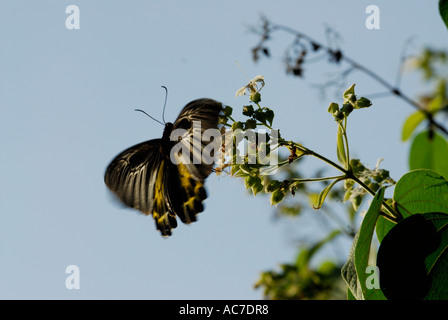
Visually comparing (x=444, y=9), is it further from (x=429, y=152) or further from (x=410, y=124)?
(x=410, y=124)

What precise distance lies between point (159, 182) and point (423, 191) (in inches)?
65.5

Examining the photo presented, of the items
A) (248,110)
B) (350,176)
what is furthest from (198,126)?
(350,176)

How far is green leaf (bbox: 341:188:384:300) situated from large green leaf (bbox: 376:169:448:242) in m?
0.24

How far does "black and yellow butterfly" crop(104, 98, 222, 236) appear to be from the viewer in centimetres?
297

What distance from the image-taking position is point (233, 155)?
2.37 meters

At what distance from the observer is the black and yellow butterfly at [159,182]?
2971mm

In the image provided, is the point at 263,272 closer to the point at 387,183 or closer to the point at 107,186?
the point at 107,186

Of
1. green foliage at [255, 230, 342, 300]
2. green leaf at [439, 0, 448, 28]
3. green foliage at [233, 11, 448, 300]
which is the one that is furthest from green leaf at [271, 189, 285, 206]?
green foliage at [255, 230, 342, 300]

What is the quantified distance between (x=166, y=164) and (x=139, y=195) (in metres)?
0.30

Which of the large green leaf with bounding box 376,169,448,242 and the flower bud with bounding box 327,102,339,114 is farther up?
the flower bud with bounding box 327,102,339,114

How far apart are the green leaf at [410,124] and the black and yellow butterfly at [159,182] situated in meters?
1.91

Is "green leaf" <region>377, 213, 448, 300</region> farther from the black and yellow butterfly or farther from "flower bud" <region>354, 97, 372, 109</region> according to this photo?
the black and yellow butterfly

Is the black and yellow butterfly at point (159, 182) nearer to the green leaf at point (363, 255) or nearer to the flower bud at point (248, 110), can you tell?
the flower bud at point (248, 110)
